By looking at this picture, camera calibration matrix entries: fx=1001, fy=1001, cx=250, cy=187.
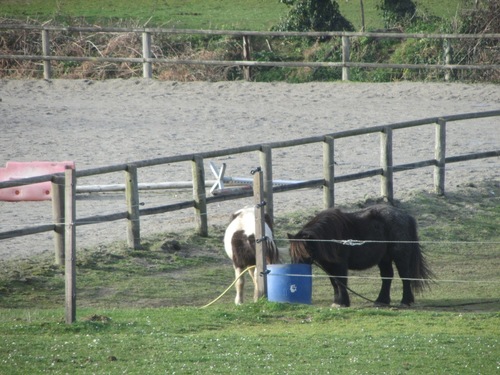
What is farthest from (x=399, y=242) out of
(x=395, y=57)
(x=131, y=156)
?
(x=395, y=57)

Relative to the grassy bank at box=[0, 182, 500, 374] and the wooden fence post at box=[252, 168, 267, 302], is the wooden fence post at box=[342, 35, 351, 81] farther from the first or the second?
the wooden fence post at box=[252, 168, 267, 302]

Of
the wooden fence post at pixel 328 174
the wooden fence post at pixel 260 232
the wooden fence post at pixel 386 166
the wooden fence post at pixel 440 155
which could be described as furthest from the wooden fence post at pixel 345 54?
the wooden fence post at pixel 260 232

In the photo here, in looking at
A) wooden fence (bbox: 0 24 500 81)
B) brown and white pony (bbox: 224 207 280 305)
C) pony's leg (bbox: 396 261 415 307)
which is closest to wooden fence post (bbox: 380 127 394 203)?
pony's leg (bbox: 396 261 415 307)

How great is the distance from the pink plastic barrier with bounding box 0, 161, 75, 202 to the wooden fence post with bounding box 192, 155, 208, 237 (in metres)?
2.54

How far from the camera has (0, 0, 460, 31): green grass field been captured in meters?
32.3

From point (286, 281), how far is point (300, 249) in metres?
0.50

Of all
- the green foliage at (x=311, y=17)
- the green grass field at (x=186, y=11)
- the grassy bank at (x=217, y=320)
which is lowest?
the grassy bank at (x=217, y=320)

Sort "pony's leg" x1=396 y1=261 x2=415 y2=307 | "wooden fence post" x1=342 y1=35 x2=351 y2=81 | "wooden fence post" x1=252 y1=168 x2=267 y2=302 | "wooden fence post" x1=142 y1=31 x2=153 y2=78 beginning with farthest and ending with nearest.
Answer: "wooden fence post" x1=142 y1=31 x2=153 y2=78 < "wooden fence post" x1=342 y1=35 x2=351 y2=81 < "pony's leg" x1=396 y1=261 x2=415 y2=307 < "wooden fence post" x1=252 y1=168 x2=267 y2=302

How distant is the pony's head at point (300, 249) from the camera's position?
10.4 metres

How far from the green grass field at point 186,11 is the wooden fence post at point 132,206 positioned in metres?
18.4

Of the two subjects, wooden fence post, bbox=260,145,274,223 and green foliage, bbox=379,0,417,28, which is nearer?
wooden fence post, bbox=260,145,274,223

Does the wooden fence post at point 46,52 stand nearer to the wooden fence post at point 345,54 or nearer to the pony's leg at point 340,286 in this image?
the wooden fence post at point 345,54

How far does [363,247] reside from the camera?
10.8m

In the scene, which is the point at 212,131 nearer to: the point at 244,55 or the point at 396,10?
the point at 244,55
